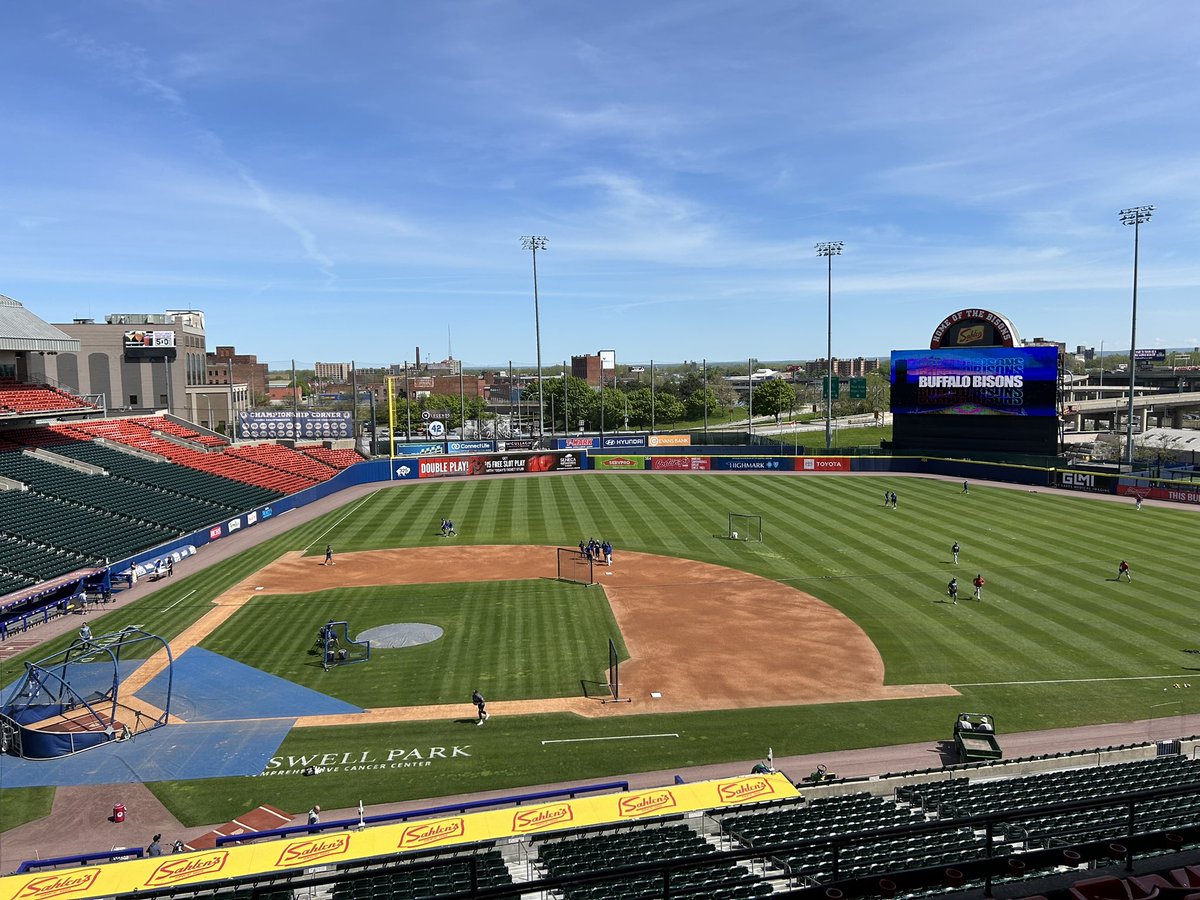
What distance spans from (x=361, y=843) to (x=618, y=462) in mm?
64407

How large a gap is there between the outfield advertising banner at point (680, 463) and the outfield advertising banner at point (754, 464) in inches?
48.3

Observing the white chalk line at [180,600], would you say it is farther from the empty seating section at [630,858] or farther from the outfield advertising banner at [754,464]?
the outfield advertising banner at [754,464]

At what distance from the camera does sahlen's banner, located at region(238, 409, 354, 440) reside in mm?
75938

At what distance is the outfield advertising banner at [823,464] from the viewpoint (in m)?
74.1

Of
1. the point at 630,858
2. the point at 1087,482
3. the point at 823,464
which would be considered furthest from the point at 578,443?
the point at 630,858

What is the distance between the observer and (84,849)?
16.8m

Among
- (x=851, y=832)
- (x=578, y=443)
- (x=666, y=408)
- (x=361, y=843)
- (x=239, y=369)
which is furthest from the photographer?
(x=239, y=369)

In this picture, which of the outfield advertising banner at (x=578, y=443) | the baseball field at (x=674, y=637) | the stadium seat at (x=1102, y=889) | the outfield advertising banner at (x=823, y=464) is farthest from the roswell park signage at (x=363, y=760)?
the outfield advertising banner at (x=578, y=443)

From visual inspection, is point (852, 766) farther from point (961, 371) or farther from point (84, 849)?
point (961, 371)

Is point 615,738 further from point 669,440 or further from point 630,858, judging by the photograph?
point 669,440

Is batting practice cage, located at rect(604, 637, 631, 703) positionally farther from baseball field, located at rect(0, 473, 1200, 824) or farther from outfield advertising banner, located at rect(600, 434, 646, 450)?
outfield advertising banner, located at rect(600, 434, 646, 450)

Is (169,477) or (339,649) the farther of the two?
(169,477)

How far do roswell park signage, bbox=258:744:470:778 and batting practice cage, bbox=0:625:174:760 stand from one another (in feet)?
15.8

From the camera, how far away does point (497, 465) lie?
75.7 m
